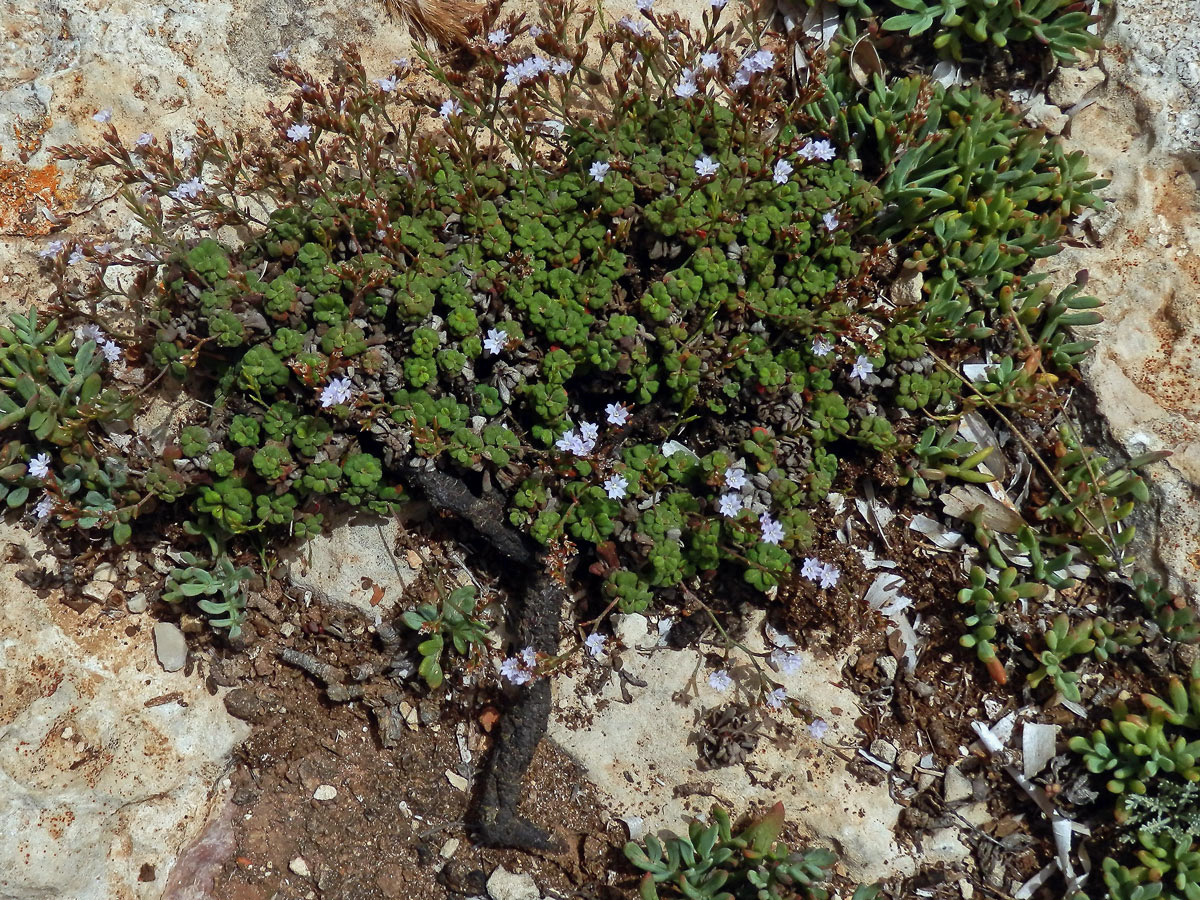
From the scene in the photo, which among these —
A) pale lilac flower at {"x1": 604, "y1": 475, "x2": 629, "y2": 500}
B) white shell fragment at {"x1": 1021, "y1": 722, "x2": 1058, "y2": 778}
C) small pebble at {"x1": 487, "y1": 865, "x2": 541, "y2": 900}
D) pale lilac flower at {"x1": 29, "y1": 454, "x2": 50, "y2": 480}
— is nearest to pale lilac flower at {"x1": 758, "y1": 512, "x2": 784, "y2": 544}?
pale lilac flower at {"x1": 604, "y1": 475, "x2": 629, "y2": 500}

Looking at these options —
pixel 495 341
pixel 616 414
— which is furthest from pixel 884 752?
pixel 495 341

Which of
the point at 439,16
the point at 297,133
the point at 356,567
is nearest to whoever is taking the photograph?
the point at 297,133

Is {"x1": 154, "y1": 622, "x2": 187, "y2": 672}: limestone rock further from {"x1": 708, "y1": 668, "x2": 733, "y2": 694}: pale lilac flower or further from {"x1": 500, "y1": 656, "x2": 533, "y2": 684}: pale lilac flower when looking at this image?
{"x1": 708, "y1": 668, "x2": 733, "y2": 694}: pale lilac flower

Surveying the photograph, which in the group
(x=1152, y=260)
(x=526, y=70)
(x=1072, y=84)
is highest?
(x=1072, y=84)

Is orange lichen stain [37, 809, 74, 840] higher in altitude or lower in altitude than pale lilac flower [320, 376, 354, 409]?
lower

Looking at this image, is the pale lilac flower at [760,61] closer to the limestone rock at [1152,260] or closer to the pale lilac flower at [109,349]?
the limestone rock at [1152,260]

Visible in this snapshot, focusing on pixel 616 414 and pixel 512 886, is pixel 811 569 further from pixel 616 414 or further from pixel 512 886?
pixel 512 886
